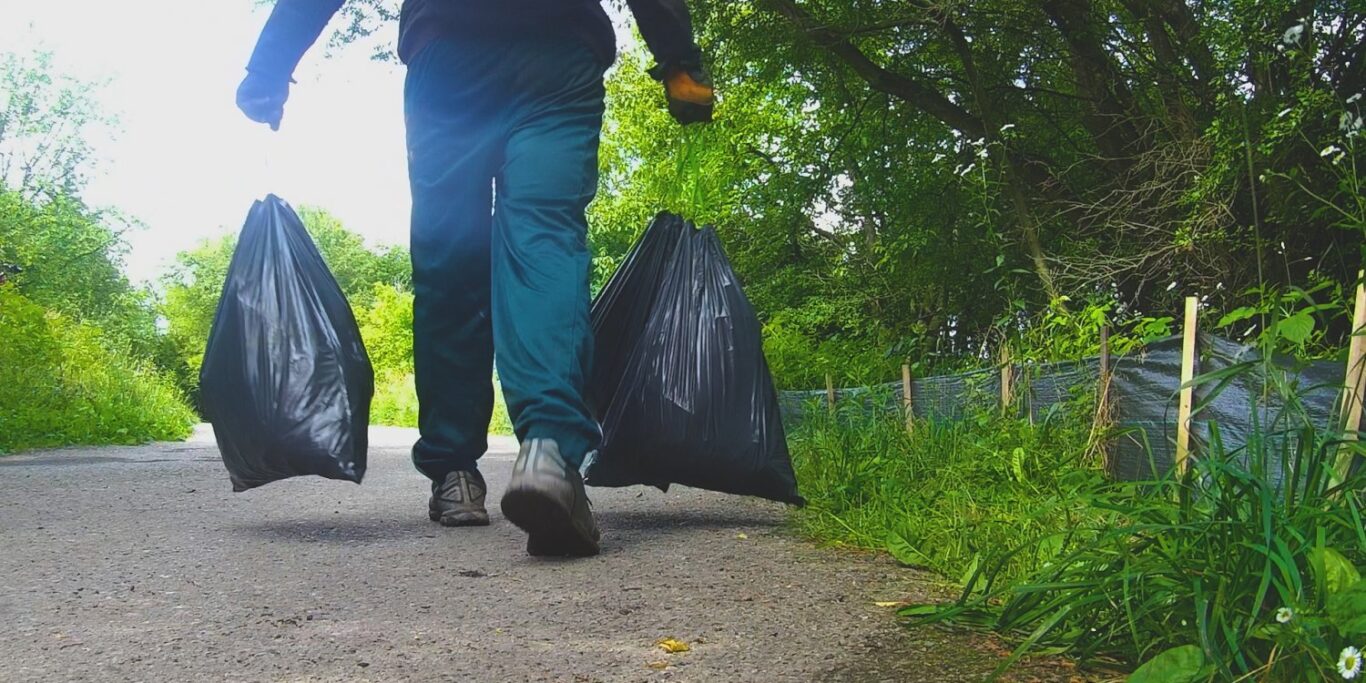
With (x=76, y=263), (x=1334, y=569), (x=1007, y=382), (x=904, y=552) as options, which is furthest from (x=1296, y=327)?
(x=76, y=263)

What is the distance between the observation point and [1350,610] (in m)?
1.15

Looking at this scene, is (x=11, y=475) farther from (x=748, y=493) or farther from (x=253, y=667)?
(x=253, y=667)

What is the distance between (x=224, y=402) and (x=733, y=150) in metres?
11.6

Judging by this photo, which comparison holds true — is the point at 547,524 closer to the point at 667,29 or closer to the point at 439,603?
the point at 439,603

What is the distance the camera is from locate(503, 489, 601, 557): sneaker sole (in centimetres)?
213

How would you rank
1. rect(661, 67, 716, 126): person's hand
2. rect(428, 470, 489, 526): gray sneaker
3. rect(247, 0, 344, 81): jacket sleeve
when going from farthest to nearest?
rect(428, 470, 489, 526): gray sneaker < rect(247, 0, 344, 81): jacket sleeve < rect(661, 67, 716, 126): person's hand

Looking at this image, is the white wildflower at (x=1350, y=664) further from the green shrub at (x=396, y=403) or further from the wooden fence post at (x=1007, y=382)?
the green shrub at (x=396, y=403)

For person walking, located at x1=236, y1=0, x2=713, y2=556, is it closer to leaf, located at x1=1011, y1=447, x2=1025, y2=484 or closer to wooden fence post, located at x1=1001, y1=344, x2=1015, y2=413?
leaf, located at x1=1011, y1=447, x2=1025, y2=484

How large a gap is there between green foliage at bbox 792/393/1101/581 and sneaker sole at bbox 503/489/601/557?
623mm

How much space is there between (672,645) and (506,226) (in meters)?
1.21

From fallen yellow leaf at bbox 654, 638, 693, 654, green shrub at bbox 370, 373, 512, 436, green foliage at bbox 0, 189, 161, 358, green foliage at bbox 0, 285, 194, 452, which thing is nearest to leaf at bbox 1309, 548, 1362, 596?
fallen yellow leaf at bbox 654, 638, 693, 654

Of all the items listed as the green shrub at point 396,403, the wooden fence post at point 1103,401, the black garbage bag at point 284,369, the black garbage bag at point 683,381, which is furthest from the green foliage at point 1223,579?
the green shrub at point 396,403

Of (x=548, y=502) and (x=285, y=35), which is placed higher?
(x=285, y=35)

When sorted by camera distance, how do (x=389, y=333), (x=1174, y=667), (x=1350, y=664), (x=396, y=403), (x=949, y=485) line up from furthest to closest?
(x=389, y=333) → (x=396, y=403) → (x=949, y=485) → (x=1174, y=667) → (x=1350, y=664)
